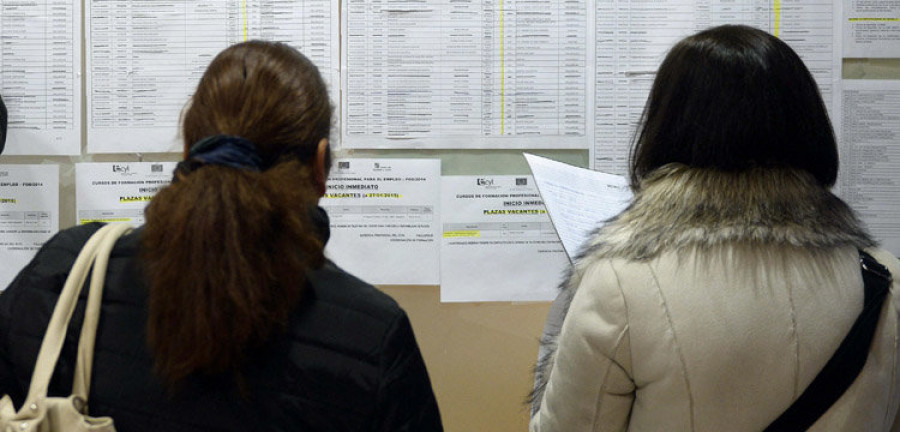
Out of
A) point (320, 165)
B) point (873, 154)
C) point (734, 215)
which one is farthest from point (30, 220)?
point (873, 154)

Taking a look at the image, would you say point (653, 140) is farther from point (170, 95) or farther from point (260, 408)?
point (170, 95)

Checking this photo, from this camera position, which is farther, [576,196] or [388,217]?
[388,217]

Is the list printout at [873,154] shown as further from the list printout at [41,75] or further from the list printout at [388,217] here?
the list printout at [41,75]

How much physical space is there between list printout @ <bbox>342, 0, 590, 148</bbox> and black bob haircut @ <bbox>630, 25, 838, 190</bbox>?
733 mm

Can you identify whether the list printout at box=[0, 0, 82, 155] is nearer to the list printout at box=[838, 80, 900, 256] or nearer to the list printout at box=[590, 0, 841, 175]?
the list printout at box=[590, 0, 841, 175]

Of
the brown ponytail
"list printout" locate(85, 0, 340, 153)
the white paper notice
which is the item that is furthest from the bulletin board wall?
the brown ponytail

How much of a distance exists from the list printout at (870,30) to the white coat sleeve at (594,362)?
1.14 m

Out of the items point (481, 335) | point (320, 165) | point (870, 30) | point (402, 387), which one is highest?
point (870, 30)

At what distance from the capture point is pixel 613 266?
97cm

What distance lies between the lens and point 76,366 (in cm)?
86

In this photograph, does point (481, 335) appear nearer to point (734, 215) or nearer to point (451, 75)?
point (451, 75)

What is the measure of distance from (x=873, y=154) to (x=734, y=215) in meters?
1.01

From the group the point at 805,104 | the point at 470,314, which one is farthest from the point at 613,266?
the point at 470,314

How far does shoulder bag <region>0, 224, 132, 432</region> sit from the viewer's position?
2.71ft
